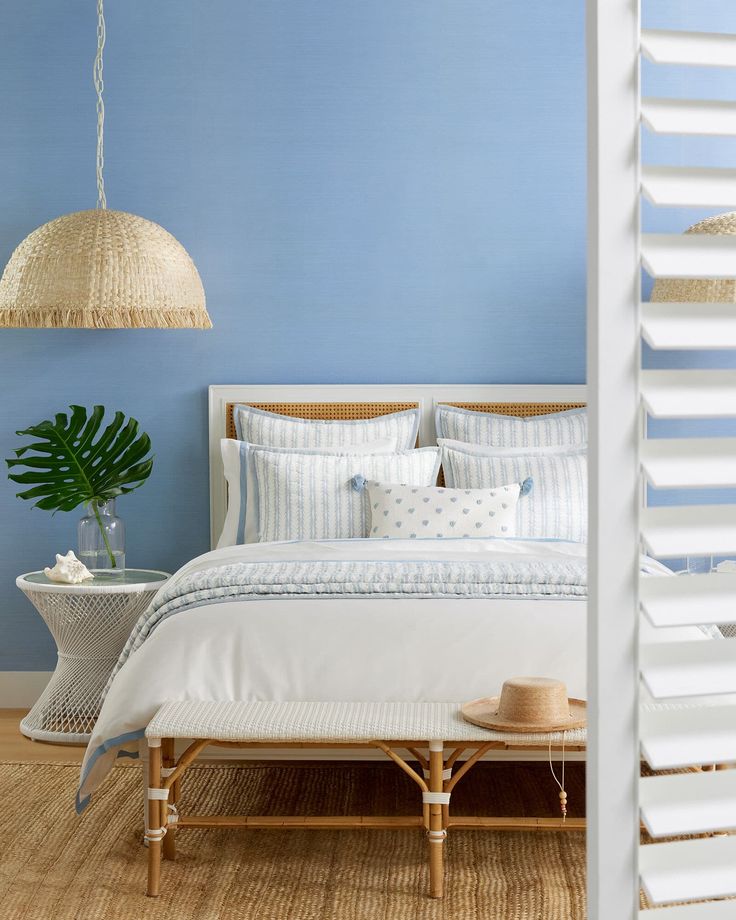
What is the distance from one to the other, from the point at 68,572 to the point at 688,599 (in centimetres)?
335

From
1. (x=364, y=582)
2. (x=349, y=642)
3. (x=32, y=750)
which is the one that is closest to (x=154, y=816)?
(x=349, y=642)

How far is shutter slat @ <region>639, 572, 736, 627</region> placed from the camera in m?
0.64

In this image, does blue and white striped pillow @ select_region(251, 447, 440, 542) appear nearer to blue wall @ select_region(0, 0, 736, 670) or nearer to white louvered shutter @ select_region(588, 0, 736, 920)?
blue wall @ select_region(0, 0, 736, 670)

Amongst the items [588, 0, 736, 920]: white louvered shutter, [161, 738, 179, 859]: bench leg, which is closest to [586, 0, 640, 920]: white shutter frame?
[588, 0, 736, 920]: white louvered shutter

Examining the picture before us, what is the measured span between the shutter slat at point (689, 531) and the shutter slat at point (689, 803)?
0.14 metres

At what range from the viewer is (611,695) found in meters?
0.64

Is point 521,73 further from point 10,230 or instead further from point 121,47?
point 10,230

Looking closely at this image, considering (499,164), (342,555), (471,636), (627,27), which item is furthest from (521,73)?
(627,27)

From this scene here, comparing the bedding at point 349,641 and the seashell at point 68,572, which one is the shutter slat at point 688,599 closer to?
the bedding at point 349,641

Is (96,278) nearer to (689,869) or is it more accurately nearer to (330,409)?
(330,409)

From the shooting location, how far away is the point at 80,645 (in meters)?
3.79

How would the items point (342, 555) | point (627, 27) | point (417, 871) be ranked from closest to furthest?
point (627, 27), point (417, 871), point (342, 555)

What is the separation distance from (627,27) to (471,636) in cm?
218

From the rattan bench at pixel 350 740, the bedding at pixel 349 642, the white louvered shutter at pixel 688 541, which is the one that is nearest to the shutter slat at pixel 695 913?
the white louvered shutter at pixel 688 541
